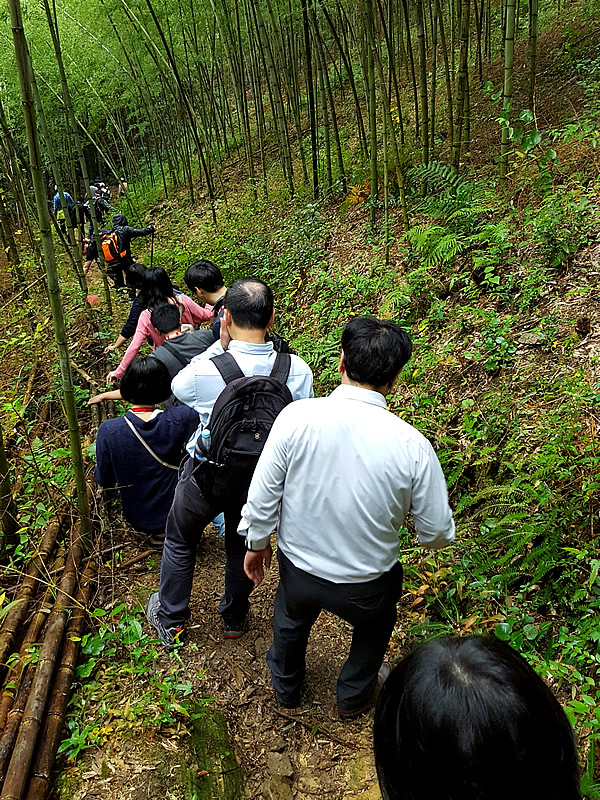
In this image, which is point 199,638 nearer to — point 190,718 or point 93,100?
point 190,718

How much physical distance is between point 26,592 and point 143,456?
78 cm

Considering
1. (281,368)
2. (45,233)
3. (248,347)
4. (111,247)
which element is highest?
(45,233)

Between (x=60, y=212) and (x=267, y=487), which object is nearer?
(x=267, y=487)

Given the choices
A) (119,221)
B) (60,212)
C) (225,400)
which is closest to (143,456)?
(225,400)

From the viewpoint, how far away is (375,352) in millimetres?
1695

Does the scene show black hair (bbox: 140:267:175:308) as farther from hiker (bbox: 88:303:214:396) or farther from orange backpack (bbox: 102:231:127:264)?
orange backpack (bbox: 102:231:127:264)

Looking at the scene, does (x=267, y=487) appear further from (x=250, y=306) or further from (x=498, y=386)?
(x=498, y=386)

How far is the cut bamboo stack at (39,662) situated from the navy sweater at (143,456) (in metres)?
0.32

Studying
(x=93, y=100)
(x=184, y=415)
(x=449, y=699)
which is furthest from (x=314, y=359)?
(x=93, y=100)

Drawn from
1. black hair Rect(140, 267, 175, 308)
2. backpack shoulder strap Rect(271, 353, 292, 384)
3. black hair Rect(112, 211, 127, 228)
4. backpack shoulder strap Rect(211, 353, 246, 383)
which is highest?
backpack shoulder strap Rect(211, 353, 246, 383)

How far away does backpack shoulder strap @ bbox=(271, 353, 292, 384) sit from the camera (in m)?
2.12

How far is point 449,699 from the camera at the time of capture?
0.69m

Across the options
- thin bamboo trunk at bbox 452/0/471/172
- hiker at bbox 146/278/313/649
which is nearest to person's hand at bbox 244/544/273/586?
hiker at bbox 146/278/313/649

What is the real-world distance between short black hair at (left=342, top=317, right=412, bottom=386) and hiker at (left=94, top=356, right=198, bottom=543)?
3.76 ft
